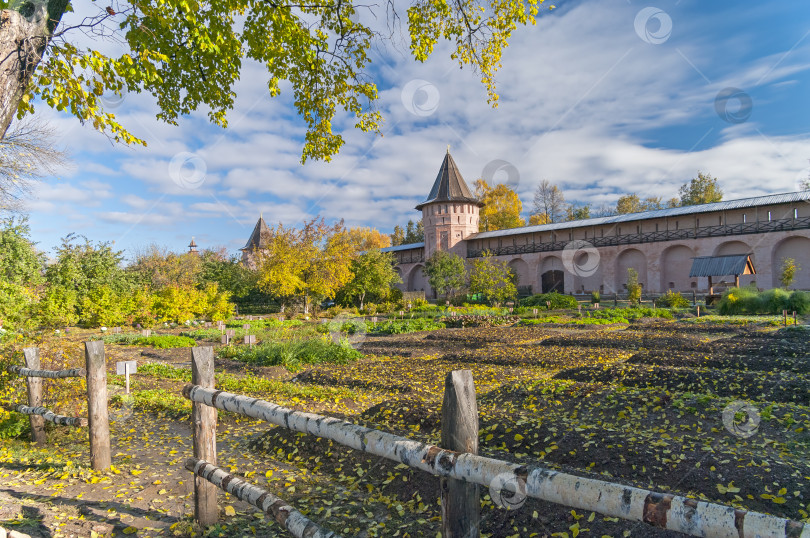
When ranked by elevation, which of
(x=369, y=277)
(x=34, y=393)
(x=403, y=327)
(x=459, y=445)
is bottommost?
(x=403, y=327)

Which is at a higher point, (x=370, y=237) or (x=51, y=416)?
(x=370, y=237)

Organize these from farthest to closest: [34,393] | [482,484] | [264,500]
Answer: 1. [34,393]
2. [264,500]
3. [482,484]

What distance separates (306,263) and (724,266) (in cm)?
2657

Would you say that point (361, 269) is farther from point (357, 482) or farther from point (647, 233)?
point (357, 482)

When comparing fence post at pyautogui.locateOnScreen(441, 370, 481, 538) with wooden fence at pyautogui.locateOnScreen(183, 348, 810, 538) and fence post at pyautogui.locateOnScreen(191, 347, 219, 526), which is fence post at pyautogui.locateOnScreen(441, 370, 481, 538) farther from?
fence post at pyautogui.locateOnScreen(191, 347, 219, 526)

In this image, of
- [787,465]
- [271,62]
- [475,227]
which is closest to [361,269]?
[475,227]

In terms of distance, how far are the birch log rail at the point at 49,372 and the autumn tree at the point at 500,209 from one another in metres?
49.6

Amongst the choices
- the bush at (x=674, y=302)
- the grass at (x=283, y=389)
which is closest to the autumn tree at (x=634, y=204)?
the bush at (x=674, y=302)

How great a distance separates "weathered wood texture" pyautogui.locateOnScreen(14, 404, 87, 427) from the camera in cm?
425

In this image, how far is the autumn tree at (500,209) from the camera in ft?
172

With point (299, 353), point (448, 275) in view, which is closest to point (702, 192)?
point (448, 275)

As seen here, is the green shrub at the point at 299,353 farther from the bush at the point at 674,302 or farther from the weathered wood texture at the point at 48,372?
the bush at the point at 674,302

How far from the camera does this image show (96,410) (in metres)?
3.96

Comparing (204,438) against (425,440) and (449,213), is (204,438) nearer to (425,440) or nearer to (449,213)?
(425,440)
